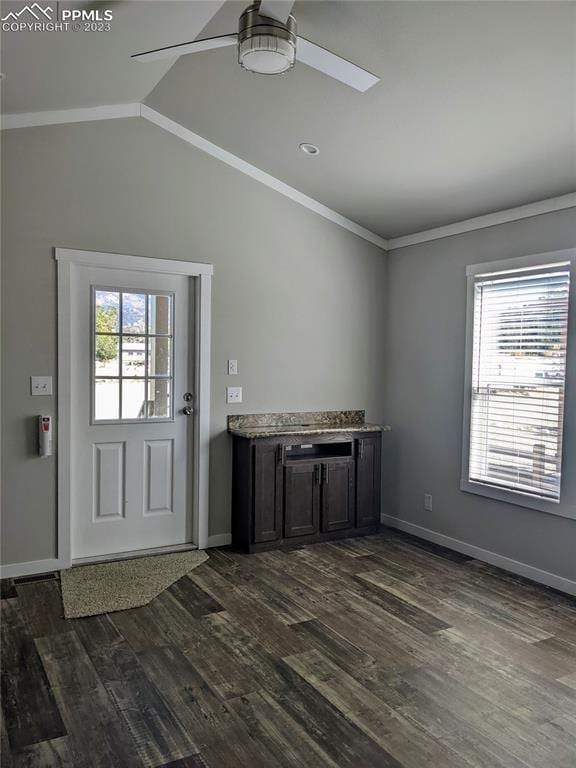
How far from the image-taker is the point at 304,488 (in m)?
4.58

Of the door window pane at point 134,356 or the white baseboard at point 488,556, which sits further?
the door window pane at point 134,356

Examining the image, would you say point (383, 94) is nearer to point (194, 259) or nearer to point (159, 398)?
point (194, 259)

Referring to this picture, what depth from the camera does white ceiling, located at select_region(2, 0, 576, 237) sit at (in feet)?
8.91

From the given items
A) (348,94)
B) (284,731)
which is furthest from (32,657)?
(348,94)

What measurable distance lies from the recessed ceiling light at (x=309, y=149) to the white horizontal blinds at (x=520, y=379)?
1.49m

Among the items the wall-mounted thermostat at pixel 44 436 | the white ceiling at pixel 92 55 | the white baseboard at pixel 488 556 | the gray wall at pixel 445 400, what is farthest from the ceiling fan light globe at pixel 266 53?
the white baseboard at pixel 488 556

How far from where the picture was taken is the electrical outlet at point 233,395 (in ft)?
15.0

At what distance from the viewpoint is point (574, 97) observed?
9.64 ft

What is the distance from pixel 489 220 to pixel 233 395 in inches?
89.7

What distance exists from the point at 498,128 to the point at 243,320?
86.8 inches

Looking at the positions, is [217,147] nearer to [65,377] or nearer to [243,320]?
[243,320]

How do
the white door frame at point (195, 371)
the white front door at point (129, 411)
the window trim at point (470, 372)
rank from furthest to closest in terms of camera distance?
the white front door at point (129, 411) → the white door frame at point (195, 371) → the window trim at point (470, 372)

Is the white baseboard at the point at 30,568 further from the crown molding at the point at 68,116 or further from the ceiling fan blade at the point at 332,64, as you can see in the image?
the ceiling fan blade at the point at 332,64

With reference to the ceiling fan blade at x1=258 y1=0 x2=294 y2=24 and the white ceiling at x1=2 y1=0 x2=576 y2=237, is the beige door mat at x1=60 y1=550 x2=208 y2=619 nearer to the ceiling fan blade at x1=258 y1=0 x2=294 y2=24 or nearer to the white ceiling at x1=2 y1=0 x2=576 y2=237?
the white ceiling at x1=2 y1=0 x2=576 y2=237
